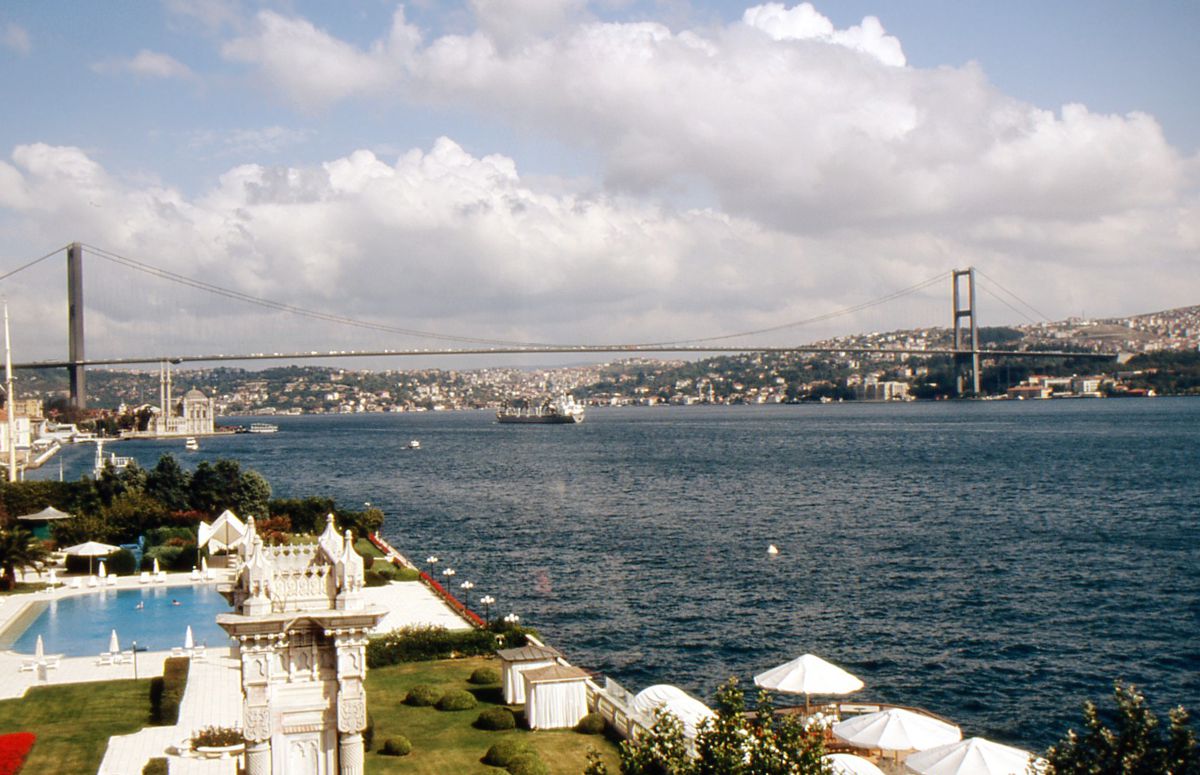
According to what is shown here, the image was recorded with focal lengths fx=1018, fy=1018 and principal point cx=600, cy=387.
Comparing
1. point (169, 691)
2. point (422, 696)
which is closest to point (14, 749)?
point (169, 691)

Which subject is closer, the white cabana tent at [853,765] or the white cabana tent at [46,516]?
the white cabana tent at [853,765]

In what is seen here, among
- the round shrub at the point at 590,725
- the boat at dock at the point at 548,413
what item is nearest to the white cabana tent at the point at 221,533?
the round shrub at the point at 590,725

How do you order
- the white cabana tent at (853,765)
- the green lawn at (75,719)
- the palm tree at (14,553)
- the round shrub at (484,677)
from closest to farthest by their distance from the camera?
the white cabana tent at (853,765) < the green lawn at (75,719) < the round shrub at (484,677) < the palm tree at (14,553)

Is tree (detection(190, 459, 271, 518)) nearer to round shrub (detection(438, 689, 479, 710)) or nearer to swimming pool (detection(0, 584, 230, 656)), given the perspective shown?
Result: swimming pool (detection(0, 584, 230, 656))

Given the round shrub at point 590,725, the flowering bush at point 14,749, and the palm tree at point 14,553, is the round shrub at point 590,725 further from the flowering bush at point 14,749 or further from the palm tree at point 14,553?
the palm tree at point 14,553

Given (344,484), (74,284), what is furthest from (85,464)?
(344,484)

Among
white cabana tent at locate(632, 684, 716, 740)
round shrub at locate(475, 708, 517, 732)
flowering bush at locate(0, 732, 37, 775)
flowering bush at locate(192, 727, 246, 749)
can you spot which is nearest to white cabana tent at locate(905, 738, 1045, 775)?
white cabana tent at locate(632, 684, 716, 740)

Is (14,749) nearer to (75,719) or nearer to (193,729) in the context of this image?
(75,719)
